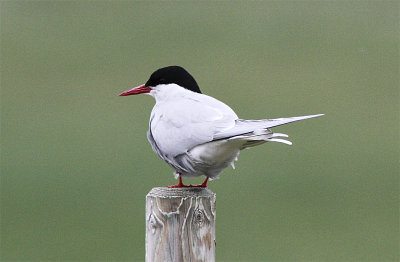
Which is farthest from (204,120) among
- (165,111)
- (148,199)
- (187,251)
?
(187,251)

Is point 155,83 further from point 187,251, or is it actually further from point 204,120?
point 187,251

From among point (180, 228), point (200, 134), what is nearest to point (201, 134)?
point (200, 134)

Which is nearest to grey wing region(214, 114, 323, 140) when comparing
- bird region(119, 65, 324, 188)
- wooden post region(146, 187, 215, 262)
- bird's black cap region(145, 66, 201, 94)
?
bird region(119, 65, 324, 188)

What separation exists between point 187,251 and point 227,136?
0.59m

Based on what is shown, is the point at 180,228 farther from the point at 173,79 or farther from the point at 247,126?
the point at 173,79

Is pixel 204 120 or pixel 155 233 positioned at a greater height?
pixel 204 120

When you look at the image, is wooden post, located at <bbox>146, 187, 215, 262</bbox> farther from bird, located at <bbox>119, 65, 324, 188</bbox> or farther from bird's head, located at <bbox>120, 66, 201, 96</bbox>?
bird's head, located at <bbox>120, 66, 201, 96</bbox>

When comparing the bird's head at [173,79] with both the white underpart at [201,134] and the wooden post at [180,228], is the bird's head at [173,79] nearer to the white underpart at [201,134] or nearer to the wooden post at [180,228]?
the white underpart at [201,134]

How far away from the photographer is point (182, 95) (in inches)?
123

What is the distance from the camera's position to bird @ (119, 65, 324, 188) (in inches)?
105

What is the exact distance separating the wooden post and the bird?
27 cm

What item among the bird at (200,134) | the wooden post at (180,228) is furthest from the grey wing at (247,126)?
the wooden post at (180,228)

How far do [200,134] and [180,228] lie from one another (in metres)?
0.50

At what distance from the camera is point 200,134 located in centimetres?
277
